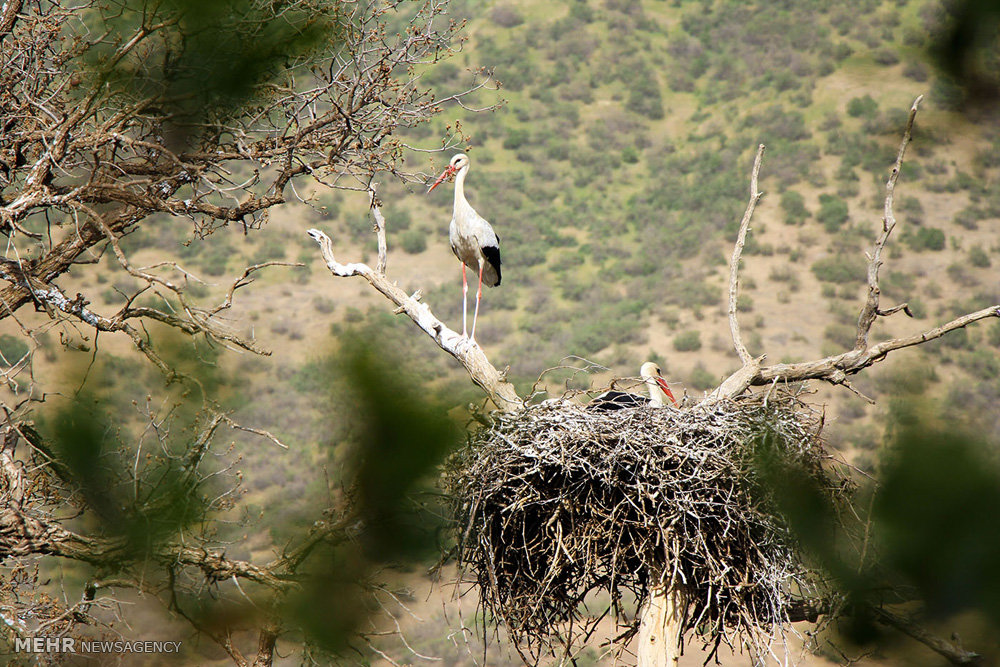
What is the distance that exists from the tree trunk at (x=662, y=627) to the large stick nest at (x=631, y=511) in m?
0.07

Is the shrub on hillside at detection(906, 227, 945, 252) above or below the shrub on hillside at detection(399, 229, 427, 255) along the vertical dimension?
above

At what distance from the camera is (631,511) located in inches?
186

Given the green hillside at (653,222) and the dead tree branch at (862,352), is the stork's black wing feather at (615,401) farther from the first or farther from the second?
the green hillside at (653,222)

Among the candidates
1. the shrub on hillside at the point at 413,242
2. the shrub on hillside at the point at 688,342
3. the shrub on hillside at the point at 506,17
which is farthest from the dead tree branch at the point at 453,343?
the shrub on hillside at the point at 506,17

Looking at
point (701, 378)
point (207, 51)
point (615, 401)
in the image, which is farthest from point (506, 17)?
point (207, 51)

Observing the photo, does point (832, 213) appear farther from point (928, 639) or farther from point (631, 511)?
point (928, 639)

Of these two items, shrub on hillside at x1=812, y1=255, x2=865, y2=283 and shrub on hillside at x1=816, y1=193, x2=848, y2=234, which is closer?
shrub on hillside at x1=812, y1=255, x2=865, y2=283

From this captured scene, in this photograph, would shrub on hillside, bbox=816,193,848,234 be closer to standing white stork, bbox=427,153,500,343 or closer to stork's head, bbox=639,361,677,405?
standing white stork, bbox=427,153,500,343

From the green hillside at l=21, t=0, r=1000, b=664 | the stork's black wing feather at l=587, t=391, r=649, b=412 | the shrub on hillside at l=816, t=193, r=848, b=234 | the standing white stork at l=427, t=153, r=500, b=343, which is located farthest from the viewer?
the shrub on hillside at l=816, t=193, r=848, b=234

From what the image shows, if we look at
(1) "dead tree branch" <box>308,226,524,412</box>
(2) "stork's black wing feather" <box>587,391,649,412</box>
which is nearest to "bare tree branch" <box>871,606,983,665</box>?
(2) "stork's black wing feather" <box>587,391,649,412</box>

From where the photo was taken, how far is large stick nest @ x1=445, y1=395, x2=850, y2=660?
455 cm

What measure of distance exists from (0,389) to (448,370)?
28.1 ft

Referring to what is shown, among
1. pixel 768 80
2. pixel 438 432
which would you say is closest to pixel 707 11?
pixel 768 80

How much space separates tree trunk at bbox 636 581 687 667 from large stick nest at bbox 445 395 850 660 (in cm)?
7
